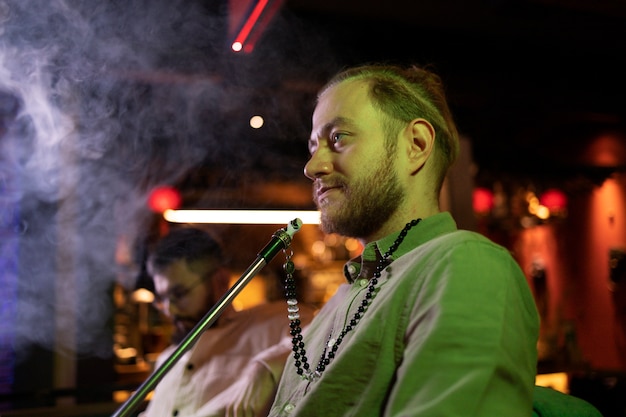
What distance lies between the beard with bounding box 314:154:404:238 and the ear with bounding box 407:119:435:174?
0.09 m

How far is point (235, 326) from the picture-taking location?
2.95m

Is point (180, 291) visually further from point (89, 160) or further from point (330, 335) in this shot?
point (89, 160)

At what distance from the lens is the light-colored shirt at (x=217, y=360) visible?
107 inches

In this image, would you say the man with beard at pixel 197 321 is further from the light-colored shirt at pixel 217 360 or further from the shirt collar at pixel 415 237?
the shirt collar at pixel 415 237

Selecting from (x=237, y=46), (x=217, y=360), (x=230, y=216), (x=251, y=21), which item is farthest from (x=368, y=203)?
(x=230, y=216)

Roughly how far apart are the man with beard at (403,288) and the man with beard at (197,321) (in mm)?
1024

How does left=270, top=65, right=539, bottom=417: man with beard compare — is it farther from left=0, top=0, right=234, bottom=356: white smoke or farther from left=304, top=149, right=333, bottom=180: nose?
left=0, top=0, right=234, bottom=356: white smoke

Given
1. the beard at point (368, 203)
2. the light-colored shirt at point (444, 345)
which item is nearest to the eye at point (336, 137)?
the beard at point (368, 203)

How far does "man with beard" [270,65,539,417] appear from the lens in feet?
3.36

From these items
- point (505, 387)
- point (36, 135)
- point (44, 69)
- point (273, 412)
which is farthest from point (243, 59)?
point (505, 387)

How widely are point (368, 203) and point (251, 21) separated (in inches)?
50.0

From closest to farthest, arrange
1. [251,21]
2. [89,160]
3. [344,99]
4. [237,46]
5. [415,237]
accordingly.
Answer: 1. [415,237]
2. [344,99]
3. [251,21]
4. [237,46]
5. [89,160]

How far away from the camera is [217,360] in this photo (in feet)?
9.27

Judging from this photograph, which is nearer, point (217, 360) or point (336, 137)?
point (336, 137)
